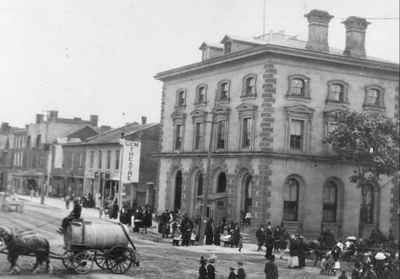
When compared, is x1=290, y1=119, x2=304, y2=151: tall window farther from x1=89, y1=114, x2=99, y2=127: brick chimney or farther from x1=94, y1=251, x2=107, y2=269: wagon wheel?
x1=89, y1=114, x2=99, y2=127: brick chimney

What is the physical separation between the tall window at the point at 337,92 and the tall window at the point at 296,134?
2.83m

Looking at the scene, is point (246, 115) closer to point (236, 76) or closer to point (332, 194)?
point (236, 76)

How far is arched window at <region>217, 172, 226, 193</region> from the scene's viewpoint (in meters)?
43.0

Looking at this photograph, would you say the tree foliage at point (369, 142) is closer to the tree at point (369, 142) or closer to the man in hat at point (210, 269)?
the tree at point (369, 142)

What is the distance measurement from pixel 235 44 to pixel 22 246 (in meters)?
27.4

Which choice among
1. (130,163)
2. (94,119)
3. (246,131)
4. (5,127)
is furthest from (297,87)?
(5,127)

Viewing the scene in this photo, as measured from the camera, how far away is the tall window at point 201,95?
4522cm

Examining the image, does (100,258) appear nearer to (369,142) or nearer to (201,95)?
(369,142)

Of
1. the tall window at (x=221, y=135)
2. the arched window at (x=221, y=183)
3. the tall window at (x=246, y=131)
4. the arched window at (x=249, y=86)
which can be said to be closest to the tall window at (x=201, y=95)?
the tall window at (x=221, y=135)

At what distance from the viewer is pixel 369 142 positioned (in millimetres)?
35594

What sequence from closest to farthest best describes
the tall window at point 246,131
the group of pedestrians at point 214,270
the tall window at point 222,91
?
the group of pedestrians at point 214,270, the tall window at point 246,131, the tall window at point 222,91

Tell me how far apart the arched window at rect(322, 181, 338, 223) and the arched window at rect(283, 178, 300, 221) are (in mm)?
2121

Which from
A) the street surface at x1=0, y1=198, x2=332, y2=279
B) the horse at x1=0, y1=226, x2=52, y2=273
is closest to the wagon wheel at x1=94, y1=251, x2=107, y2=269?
the street surface at x1=0, y1=198, x2=332, y2=279

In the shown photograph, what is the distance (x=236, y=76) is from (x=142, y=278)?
23.9 m
